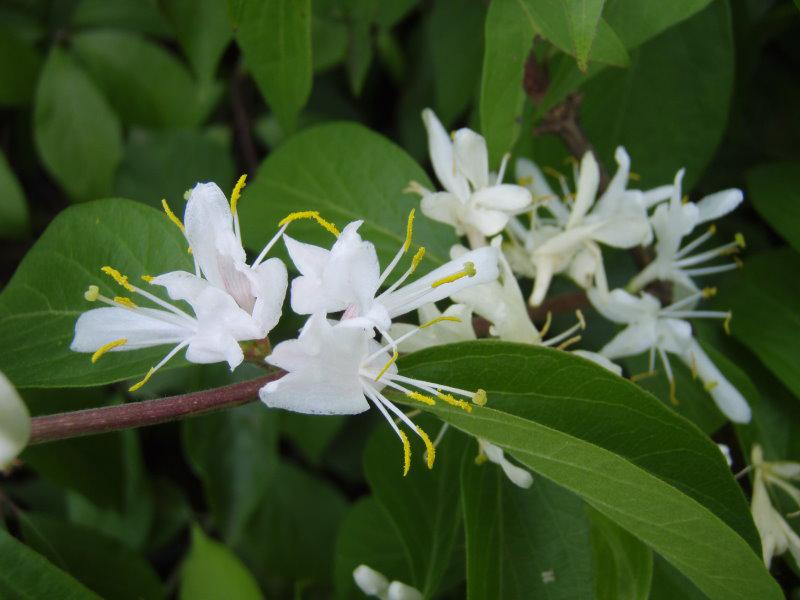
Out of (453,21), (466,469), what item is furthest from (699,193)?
(466,469)

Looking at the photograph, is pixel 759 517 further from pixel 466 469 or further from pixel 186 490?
pixel 186 490

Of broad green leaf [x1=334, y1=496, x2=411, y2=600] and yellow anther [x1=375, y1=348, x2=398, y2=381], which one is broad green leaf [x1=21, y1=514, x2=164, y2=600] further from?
yellow anther [x1=375, y1=348, x2=398, y2=381]

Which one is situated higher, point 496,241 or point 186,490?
point 496,241

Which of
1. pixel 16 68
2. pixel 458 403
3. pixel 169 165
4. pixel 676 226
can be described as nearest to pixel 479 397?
pixel 458 403

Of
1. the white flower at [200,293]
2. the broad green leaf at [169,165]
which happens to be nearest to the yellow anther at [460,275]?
the white flower at [200,293]

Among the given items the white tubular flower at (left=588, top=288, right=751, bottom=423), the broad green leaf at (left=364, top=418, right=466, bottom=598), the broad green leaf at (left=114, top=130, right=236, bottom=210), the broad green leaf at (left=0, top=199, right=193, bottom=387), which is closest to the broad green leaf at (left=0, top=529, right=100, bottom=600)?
the broad green leaf at (left=0, top=199, right=193, bottom=387)

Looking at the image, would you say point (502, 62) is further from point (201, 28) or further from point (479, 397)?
point (201, 28)
